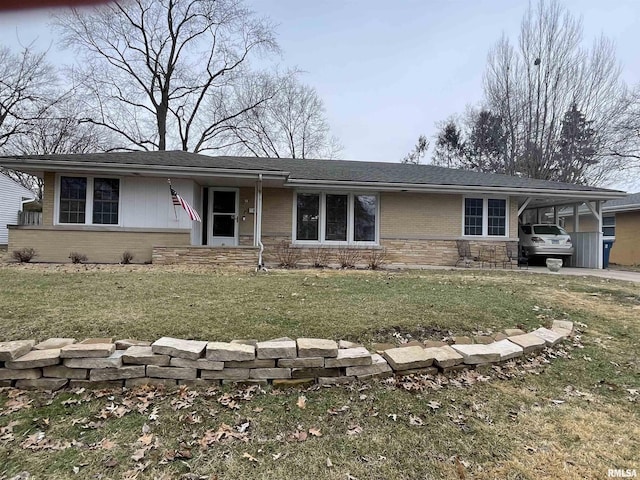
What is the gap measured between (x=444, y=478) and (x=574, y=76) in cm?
2526

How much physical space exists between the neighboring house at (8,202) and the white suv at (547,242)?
85.6ft

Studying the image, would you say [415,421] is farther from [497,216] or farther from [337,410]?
[497,216]

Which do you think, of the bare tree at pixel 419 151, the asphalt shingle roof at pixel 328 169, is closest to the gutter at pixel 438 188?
the asphalt shingle roof at pixel 328 169

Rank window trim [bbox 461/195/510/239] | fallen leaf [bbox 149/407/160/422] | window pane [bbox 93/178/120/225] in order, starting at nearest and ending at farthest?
1. fallen leaf [bbox 149/407/160/422]
2. window pane [bbox 93/178/120/225]
3. window trim [bbox 461/195/510/239]

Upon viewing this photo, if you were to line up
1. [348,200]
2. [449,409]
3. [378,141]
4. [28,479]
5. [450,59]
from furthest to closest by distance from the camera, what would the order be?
1. [378,141]
2. [450,59]
3. [348,200]
4. [449,409]
5. [28,479]

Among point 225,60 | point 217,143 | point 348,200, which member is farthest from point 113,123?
point 348,200

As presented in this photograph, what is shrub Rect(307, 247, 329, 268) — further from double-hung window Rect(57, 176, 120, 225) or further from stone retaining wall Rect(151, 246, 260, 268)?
double-hung window Rect(57, 176, 120, 225)

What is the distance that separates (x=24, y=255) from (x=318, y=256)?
8146 mm

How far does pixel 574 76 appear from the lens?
67.1 ft

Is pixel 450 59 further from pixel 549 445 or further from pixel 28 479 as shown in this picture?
pixel 28 479

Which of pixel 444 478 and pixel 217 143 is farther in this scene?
pixel 217 143

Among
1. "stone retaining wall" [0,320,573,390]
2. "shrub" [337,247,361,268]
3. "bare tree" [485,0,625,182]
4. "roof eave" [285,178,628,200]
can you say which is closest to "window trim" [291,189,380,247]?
"shrub" [337,247,361,268]

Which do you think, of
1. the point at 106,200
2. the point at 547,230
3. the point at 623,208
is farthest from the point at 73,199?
the point at 623,208

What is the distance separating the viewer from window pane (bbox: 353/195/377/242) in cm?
1246
